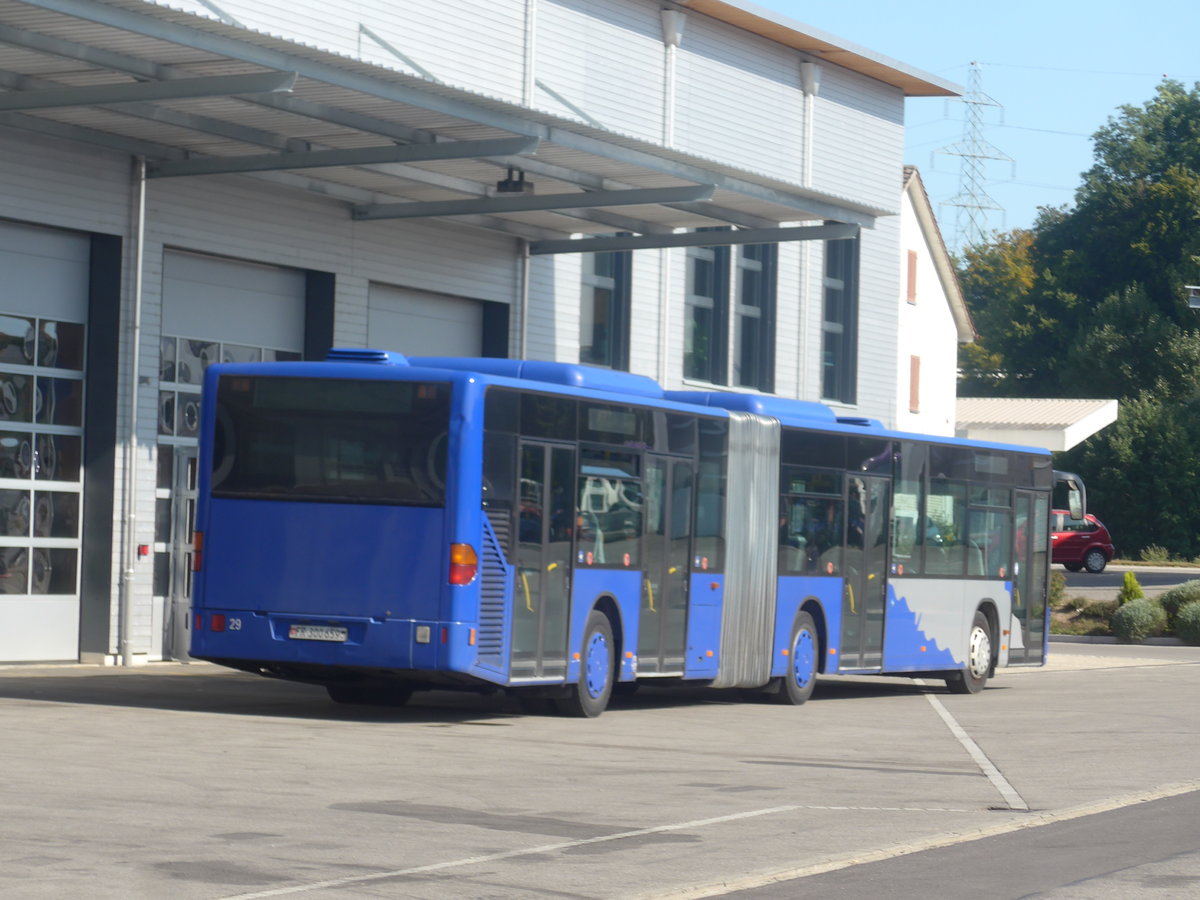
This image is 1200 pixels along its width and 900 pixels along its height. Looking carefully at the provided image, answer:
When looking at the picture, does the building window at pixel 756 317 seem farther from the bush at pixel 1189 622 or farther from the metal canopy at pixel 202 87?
the metal canopy at pixel 202 87

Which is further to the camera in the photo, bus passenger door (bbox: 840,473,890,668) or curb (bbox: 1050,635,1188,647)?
curb (bbox: 1050,635,1188,647)

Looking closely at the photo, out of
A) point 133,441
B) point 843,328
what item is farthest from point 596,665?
point 843,328

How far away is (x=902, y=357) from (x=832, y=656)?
98.5 ft

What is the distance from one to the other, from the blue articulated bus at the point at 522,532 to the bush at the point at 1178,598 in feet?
56.7

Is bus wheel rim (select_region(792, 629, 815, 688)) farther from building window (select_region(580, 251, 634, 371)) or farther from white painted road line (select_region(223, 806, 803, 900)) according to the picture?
building window (select_region(580, 251, 634, 371))

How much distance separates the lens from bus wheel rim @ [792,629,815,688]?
66.8ft

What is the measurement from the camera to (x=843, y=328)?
35188mm

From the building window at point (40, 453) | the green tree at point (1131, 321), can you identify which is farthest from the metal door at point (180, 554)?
the green tree at point (1131, 321)

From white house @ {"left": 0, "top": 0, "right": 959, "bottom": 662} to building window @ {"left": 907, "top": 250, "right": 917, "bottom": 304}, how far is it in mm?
21573

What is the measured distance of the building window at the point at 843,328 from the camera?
3500cm

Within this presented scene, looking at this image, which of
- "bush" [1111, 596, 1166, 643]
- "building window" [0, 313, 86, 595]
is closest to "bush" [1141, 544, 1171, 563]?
"bush" [1111, 596, 1166, 643]

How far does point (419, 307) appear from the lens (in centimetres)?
2647

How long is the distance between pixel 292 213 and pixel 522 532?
29.7 ft

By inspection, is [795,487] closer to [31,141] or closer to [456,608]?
[456,608]
